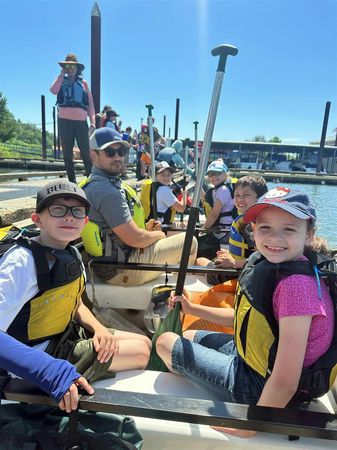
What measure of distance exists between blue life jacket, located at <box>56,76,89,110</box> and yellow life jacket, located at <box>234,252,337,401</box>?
440cm

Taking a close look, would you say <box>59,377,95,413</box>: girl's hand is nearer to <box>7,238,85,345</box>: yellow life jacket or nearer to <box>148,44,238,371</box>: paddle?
<box>7,238,85,345</box>: yellow life jacket

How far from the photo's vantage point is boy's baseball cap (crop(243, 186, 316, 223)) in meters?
1.32

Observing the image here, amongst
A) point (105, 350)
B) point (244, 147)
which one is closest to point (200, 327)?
point (105, 350)

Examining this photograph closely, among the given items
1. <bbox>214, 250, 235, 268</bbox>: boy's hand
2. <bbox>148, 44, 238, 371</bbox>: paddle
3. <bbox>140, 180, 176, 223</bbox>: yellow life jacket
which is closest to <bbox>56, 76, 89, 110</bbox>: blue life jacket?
<bbox>140, 180, 176, 223</bbox>: yellow life jacket

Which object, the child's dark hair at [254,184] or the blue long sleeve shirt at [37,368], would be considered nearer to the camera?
the blue long sleeve shirt at [37,368]

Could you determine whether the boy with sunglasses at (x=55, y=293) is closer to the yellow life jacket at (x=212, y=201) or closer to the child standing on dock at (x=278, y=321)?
the child standing on dock at (x=278, y=321)

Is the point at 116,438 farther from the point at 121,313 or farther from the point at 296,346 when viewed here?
the point at 121,313

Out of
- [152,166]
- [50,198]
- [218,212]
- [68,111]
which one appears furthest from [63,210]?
[68,111]

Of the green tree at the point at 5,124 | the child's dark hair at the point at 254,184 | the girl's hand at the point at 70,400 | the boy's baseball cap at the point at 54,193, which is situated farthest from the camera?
the green tree at the point at 5,124

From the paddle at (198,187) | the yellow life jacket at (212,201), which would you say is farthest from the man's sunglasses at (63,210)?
the yellow life jacket at (212,201)

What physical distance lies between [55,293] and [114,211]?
1.18 m

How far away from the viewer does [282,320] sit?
1.20 m

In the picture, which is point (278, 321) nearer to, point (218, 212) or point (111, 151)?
point (111, 151)

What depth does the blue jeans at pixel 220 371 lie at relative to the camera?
56.6 inches
